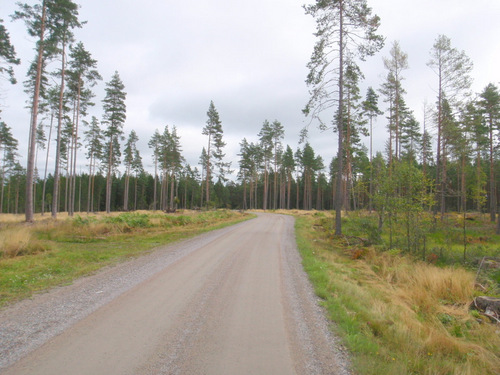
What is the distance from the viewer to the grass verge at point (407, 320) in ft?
11.2

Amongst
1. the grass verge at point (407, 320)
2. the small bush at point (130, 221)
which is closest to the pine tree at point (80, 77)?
the small bush at point (130, 221)

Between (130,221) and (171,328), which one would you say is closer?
(171,328)

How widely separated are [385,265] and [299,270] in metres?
3.75

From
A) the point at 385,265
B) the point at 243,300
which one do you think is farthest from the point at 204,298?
the point at 385,265

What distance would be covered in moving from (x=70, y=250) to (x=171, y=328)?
28.3ft

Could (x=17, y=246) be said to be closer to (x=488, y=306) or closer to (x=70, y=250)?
(x=70, y=250)

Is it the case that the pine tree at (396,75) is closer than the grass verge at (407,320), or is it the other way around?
the grass verge at (407,320)

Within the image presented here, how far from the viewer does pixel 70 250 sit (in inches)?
405

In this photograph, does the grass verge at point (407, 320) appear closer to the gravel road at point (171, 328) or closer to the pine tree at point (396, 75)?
the gravel road at point (171, 328)

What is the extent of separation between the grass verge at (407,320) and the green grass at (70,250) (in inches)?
236

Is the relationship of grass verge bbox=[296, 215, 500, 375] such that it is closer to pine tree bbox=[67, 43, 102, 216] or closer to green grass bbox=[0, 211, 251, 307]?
green grass bbox=[0, 211, 251, 307]

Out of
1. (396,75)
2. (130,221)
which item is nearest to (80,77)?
(130,221)

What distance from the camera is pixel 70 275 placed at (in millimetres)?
6758

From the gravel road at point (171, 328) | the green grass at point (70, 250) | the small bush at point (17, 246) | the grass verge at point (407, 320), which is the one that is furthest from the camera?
the small bush at point (17, 246)
